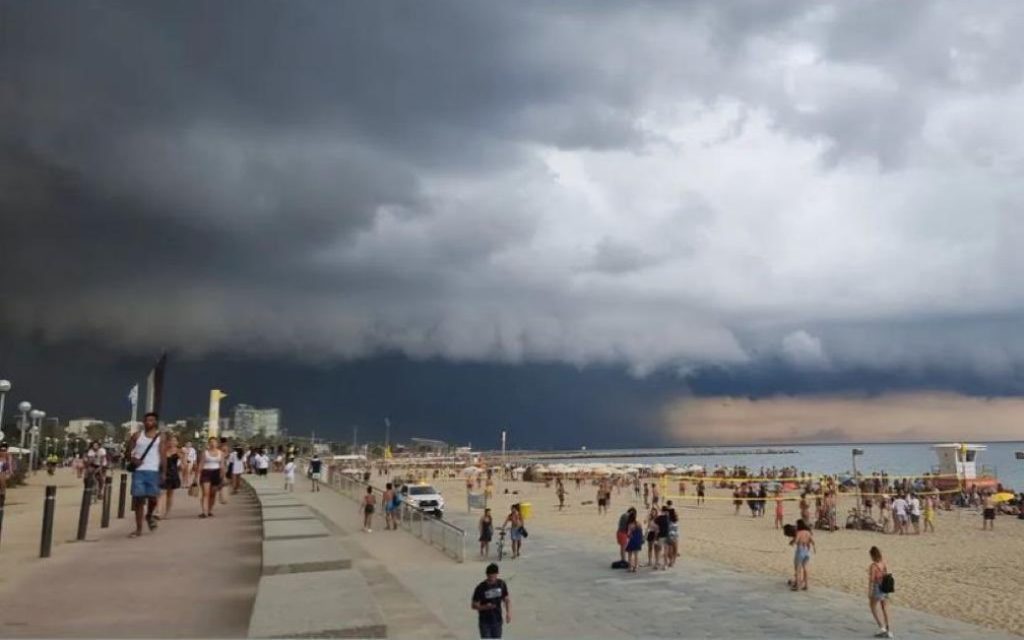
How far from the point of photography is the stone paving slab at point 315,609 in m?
5.52

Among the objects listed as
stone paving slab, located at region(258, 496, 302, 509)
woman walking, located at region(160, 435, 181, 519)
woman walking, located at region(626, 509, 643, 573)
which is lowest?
woman walking, located at region(626, 509, 643, 573)

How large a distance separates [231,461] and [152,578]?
12989mm

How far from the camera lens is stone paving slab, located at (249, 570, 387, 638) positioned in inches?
217

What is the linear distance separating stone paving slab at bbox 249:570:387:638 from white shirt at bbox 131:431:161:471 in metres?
4.27

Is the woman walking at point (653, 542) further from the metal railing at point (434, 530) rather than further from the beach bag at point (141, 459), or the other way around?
the beach bag at point (141, 459)

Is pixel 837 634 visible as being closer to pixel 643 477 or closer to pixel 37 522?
pixel 37 522

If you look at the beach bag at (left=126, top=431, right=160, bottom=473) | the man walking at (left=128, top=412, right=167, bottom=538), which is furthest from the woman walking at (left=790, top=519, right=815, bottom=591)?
the beach bag at (left=126, top=431, right=160, bottom=473)

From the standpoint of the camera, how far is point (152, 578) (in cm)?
904

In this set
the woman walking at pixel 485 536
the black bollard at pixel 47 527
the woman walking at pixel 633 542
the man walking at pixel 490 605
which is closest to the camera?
the man walking at pixel 490 605

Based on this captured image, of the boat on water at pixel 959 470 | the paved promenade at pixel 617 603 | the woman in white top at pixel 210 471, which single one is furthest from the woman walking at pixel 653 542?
the boat on water at pixel 959 470

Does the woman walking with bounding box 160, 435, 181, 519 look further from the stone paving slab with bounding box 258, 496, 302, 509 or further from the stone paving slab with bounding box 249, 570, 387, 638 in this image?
the stone paving slab with bounding box 249, 570, 387, 638

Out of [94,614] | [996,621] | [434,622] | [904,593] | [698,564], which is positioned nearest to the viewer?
[94,614]

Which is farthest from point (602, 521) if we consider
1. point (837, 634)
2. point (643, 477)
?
point (643, 477)

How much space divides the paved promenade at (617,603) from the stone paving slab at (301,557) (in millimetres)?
1153
